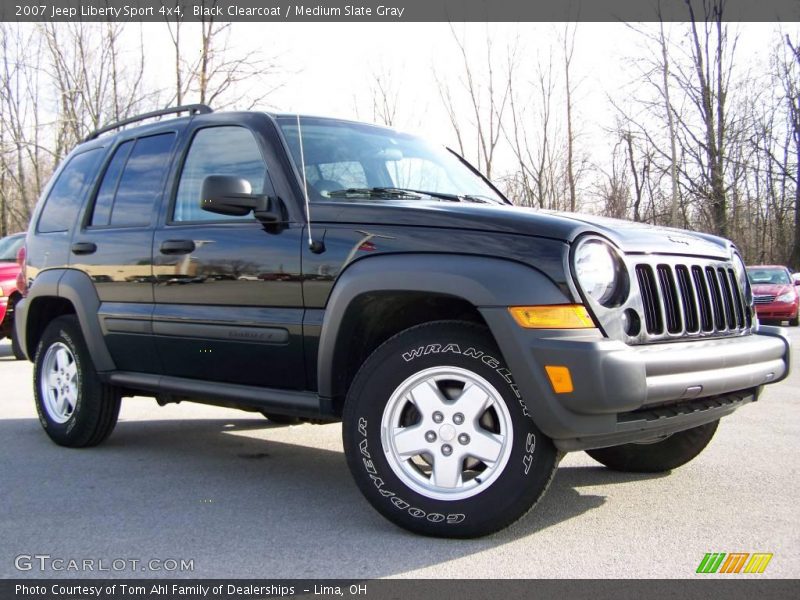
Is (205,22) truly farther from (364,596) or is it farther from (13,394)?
(364,596)

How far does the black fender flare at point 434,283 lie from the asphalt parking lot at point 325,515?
29.8 inches

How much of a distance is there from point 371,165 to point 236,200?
0.84m

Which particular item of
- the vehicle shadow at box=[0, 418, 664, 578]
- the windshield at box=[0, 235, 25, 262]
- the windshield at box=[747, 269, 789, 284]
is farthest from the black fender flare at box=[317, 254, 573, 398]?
the windshield at box=[747, 269, 789, 284]

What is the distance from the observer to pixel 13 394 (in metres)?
8.19

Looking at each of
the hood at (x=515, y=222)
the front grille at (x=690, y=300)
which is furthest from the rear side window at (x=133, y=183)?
the front grille at (x=690, y=300)

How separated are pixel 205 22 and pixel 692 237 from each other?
16604 mm

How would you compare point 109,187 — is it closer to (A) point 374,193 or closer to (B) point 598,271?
(A) point 374,193

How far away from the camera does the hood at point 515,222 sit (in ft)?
10.9

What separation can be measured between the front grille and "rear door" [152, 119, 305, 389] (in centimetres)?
157

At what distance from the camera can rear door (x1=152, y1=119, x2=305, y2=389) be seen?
3.98 meters

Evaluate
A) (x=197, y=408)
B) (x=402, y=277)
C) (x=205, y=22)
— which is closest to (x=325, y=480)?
(x=402, y=277)

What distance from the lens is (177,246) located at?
14.8ft

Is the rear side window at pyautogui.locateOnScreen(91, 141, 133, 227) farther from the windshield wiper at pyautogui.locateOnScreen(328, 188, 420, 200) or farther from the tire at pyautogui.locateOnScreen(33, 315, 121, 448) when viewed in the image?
the windshield wiper at pyautogui.locateOnScreen(328, 188, 420, 200)

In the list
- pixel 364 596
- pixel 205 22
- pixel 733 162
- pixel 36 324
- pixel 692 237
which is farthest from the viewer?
pixel 733 162
